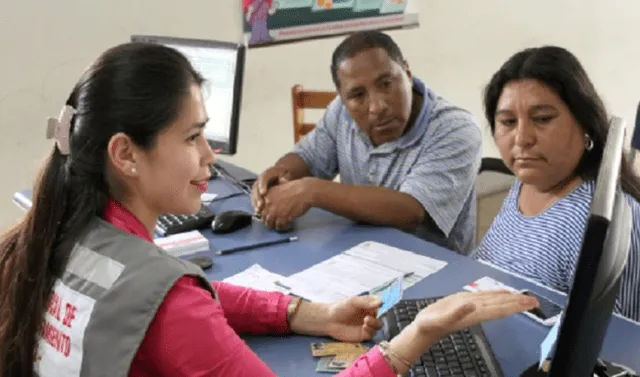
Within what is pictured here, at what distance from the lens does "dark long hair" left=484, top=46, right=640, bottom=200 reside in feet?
4.92

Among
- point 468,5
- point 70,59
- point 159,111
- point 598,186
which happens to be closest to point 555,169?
point 598,186

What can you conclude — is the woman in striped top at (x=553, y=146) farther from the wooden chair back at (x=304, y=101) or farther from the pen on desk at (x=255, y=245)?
the wooden chair back at (x=304, y=101)

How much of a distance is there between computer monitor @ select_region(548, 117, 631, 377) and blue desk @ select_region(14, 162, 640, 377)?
0.49 meters

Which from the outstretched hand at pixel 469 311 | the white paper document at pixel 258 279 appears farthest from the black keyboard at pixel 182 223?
the outstretched hand at pixel 469 311

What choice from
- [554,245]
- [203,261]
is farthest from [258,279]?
[554,245]

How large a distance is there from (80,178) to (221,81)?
1074 mm

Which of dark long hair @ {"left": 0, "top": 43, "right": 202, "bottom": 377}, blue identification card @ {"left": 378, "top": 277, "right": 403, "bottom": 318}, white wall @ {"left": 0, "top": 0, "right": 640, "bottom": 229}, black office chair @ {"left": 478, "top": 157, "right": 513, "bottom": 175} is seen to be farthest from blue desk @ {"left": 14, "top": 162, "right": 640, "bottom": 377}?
black office chair @ {"left": 478, "top": 157, "right": 513, "bottom": 175}

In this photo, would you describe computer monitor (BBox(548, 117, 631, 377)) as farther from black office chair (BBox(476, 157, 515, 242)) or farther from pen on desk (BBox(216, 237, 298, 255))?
black office chair (BBox(476, 157, 515, 242))

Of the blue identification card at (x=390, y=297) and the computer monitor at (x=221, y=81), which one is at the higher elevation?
the computer monitor at (x=221, y=81)

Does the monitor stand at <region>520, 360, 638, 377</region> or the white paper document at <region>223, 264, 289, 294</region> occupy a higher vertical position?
the monitor stand at <region>520, 360, 638, 377</region>

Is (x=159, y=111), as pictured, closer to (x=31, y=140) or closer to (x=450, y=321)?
(x=450, y=321)

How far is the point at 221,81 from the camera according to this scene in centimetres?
213

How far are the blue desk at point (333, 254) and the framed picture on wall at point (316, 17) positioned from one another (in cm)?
96

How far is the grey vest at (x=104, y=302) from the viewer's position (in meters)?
0.97
